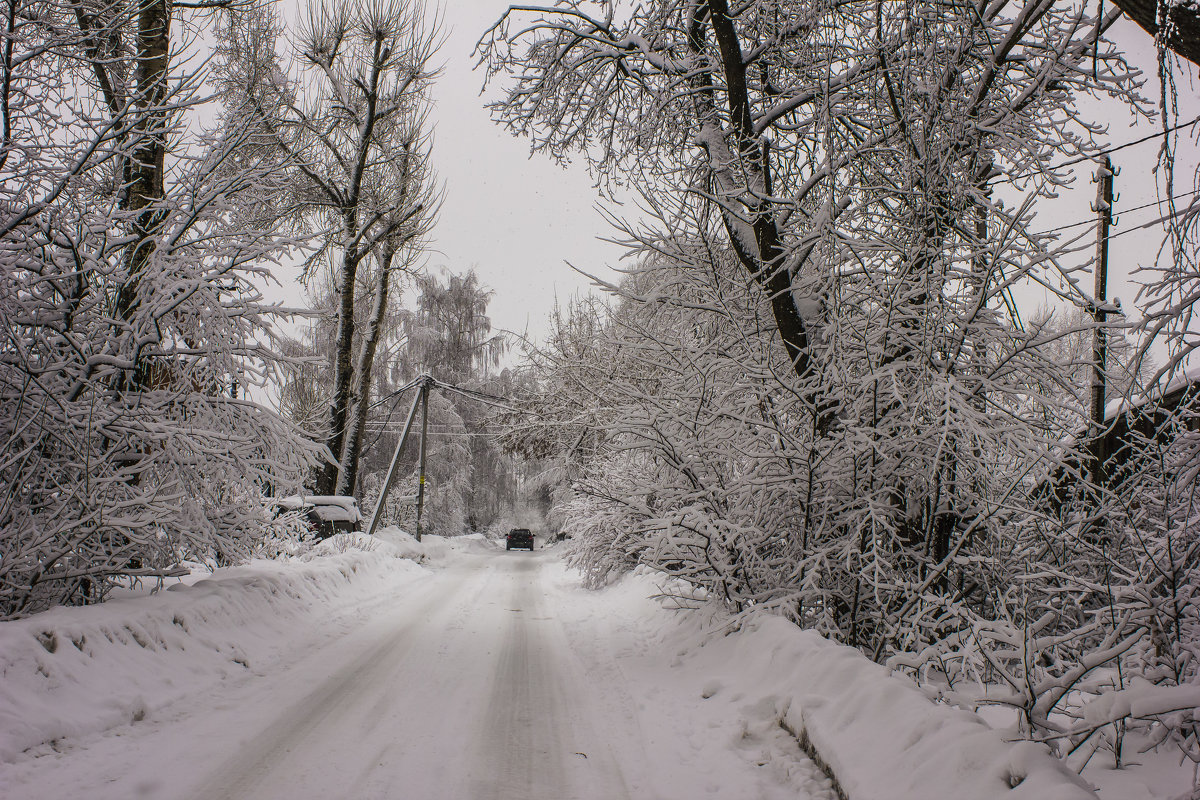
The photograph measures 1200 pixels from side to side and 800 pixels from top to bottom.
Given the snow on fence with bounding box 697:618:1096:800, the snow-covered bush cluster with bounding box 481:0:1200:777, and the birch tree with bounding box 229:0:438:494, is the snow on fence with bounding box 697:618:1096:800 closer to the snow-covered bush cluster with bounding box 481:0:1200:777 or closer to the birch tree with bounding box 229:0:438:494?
the snow-covered bush cluster with bounding box 481:0:1200:777

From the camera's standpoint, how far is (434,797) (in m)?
3.10

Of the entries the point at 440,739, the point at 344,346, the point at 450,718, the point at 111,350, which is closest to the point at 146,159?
the point at 111,350

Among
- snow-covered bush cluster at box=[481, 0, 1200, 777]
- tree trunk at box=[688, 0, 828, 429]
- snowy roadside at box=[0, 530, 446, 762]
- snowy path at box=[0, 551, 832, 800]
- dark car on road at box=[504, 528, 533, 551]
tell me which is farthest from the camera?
dark car on road at box=[504, 528, 533, 551]

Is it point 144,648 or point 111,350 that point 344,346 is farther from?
point 144,648

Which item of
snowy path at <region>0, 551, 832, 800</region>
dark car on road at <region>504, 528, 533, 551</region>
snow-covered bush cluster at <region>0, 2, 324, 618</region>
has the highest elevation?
snow-covered bush cluster at <region>0, 2, 324, 618</region>

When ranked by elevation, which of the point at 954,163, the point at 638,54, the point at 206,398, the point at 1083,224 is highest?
the point at 638,54

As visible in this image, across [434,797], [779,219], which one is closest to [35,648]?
[434,797]

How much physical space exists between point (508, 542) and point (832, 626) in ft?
88.7

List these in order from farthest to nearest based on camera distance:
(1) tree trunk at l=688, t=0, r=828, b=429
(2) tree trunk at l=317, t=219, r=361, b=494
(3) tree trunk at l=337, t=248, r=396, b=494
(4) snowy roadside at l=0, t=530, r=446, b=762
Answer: (3) tree trunk at l=337, t=248, r=396, b=494 → (2) tree trunk at l=317, t=219, r=361, b=494 → (1) tree trunk at l=688, t=0, r=828, b=429 → (4) snowy roadside at l=0, t=530, r=446, b=762

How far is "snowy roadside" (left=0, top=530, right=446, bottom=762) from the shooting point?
3551 millimetres

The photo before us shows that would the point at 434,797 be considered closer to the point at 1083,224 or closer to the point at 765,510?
the point at 765,510

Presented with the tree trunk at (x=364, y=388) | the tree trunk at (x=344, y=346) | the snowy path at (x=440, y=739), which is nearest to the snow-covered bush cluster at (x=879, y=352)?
the snowy path at (x=440, y=739)

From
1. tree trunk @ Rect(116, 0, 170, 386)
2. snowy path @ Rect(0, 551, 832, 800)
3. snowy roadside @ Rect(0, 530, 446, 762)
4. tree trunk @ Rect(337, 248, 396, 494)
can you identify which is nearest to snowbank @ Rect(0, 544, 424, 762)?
snowy roadside @ Rect(0, 530, 446, 762)

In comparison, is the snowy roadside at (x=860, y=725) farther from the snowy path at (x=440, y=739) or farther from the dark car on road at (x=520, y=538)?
the dark car on road at (x=520, y=538)
